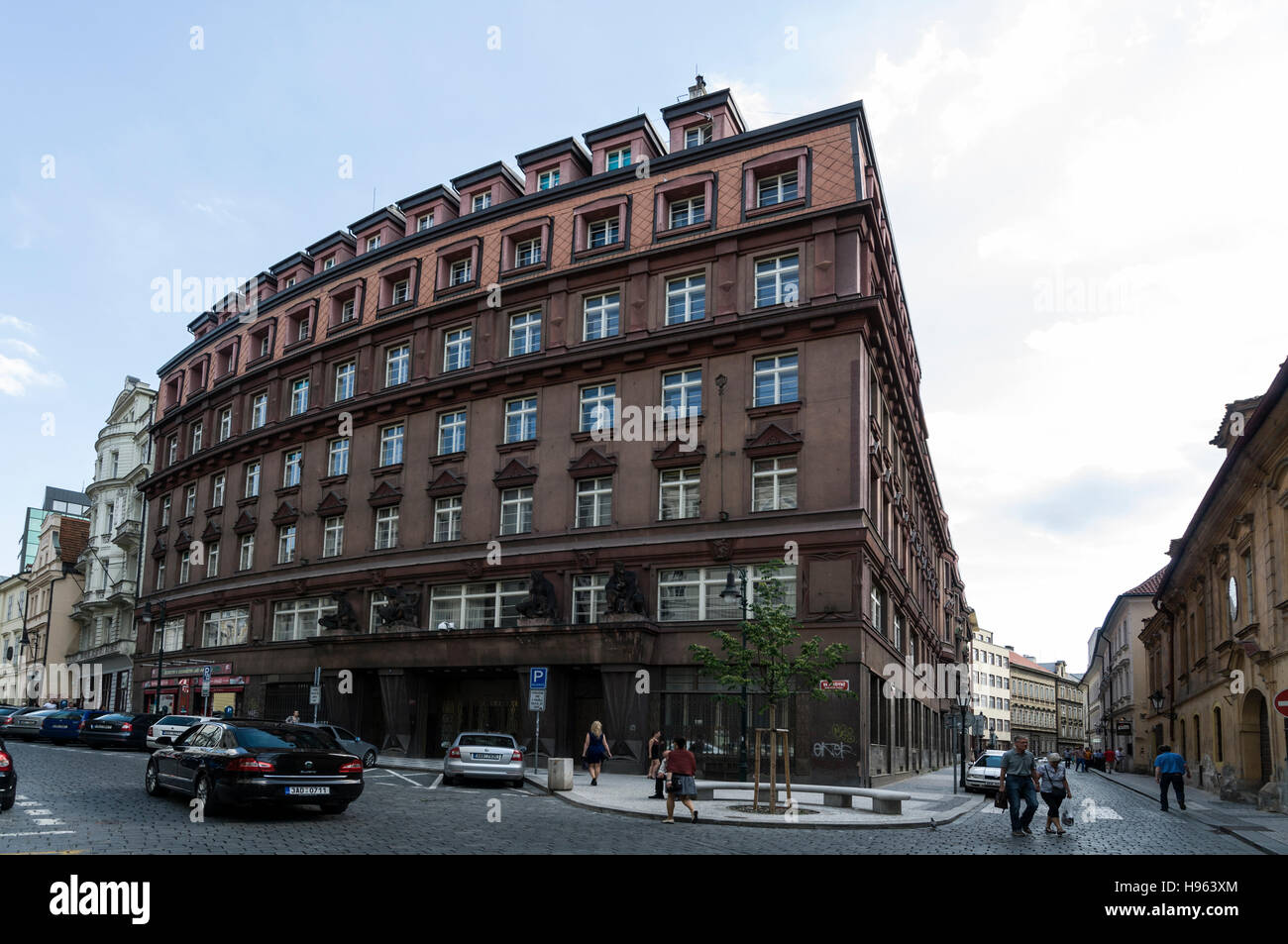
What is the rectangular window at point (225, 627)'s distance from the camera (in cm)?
4662

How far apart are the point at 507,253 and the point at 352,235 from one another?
1257cm

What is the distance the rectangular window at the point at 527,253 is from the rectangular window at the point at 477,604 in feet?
38.8

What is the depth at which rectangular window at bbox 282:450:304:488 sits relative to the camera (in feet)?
151

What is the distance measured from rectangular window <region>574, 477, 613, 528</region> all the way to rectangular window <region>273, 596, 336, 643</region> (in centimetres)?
1273

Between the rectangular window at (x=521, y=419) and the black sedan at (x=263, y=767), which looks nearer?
the black sedan at (x=263, y=767)

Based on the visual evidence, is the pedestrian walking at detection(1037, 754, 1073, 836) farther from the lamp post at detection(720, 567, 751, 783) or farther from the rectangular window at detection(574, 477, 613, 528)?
the rectangular window at detection(574, 477, 613, 528)

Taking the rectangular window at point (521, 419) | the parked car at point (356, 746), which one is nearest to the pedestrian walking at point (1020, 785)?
the parked car at point (356, 746)

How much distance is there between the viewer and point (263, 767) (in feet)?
50.2

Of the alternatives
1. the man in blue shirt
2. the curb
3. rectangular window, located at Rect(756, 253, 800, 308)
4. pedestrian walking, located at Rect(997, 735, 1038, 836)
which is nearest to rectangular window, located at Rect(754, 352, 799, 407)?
rectangular window, located at Rect(756, 253, 800, 308)

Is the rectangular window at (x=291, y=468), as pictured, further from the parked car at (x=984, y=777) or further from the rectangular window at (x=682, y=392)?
the parked car at (x=984, y=777)

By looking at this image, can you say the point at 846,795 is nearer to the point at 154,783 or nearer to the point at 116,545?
the point at 154,783

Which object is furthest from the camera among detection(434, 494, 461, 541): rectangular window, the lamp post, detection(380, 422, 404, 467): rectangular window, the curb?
detection(380, 422, 404, 467): rectangular window
